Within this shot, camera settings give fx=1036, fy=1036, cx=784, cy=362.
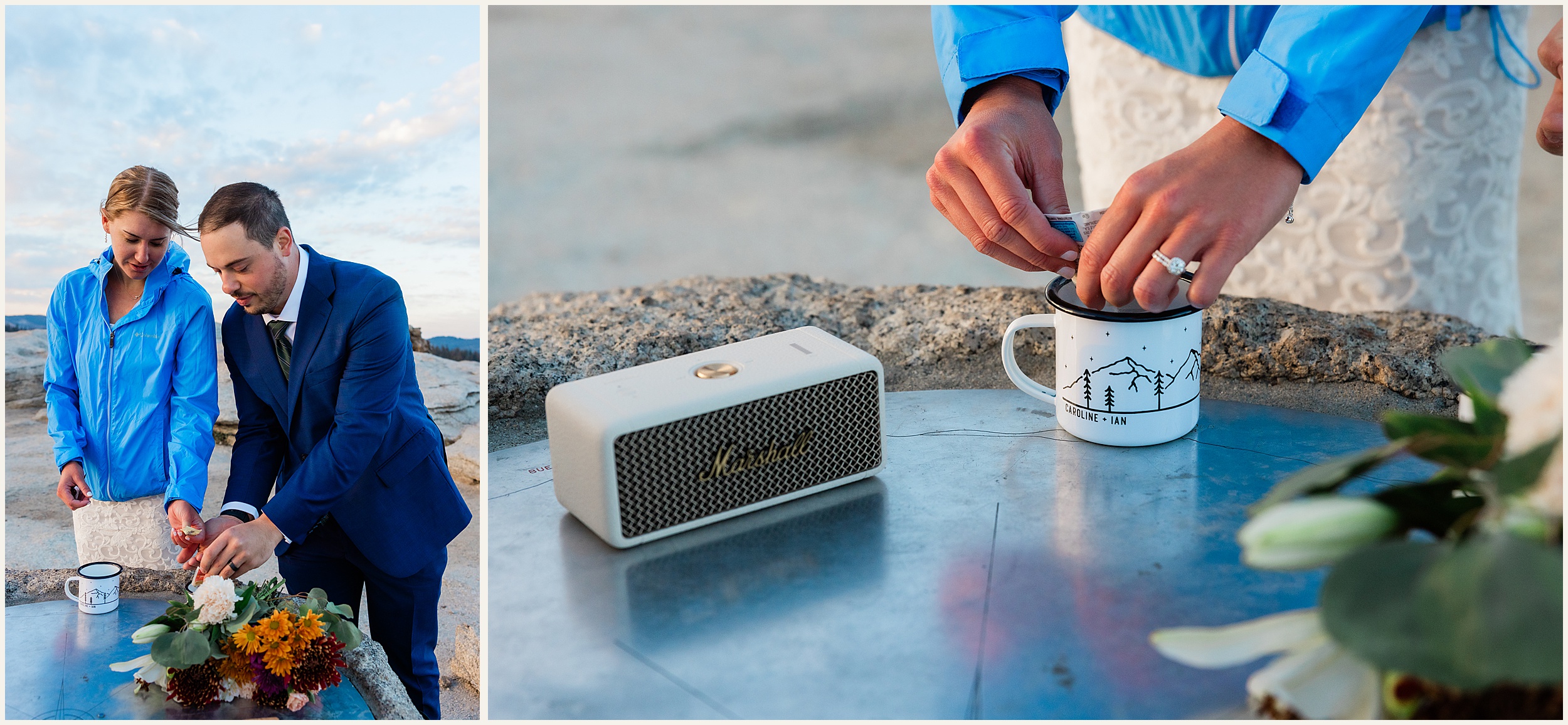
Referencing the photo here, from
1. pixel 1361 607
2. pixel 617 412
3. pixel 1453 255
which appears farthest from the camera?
pixel 1453 255

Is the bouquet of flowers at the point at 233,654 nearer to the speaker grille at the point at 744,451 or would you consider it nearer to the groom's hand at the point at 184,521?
the groom's hand at the point at 184,521

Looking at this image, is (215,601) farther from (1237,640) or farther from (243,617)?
(1237,640)

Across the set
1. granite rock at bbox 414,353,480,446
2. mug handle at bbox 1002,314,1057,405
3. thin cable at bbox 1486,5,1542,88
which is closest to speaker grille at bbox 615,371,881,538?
mug handle at bbox 1002,314,1057,405

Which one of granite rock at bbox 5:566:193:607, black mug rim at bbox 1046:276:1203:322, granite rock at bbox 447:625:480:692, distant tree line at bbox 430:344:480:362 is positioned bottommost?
granite rock at bbox 447:625:480:692

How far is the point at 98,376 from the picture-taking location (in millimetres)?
1387

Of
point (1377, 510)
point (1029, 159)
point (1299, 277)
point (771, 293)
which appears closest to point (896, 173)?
point (1299, 277)

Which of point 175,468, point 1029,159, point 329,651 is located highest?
point 1029,159

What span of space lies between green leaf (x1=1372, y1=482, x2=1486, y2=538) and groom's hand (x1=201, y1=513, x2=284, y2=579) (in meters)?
1.27

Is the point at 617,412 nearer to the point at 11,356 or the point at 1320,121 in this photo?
the point at 1320,121

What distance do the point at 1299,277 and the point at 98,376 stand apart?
1.80 metres

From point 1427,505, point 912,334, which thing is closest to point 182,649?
point 912,334

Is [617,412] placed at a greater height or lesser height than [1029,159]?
lesser

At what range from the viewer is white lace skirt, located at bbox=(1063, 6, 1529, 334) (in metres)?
1.51

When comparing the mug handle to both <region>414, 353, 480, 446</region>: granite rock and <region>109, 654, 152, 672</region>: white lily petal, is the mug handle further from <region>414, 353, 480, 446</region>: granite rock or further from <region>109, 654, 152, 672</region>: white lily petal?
<region>414, 353, 480, 446</region>: granite rock
